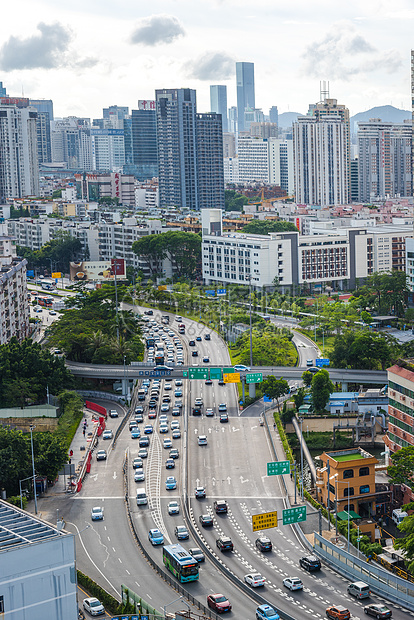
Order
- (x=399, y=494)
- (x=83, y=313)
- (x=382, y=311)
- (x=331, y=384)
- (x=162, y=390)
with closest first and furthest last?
(x=399, y=494)
(x=331, y=384)
(x=162, y=390)
(x=83, y=313)
(x=382, y=311)

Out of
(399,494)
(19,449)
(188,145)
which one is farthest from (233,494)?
(188,145)

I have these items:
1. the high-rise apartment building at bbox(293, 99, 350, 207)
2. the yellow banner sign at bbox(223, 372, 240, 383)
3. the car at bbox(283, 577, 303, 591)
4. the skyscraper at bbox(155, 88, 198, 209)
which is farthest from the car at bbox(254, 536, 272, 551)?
the high-rise apartment building at bbox(293, 99, 350, 207)

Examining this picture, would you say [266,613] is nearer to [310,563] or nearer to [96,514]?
[310,563]

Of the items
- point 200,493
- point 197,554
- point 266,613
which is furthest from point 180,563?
point 200,493

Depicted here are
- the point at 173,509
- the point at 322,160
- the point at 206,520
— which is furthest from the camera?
the point at 322,160

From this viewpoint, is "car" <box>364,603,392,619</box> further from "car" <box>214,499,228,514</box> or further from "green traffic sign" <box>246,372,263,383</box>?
"green traffic sign" <box>246,372,263,383</box>

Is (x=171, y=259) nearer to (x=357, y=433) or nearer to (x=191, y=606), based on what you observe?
(x=357, y=433)
